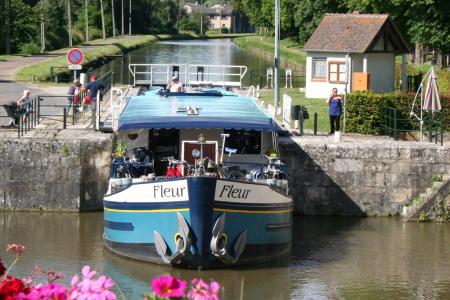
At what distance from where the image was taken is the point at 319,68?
45062mm

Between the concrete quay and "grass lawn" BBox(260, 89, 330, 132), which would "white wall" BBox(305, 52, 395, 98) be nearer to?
"grass lawn" BBox(260, 89, 330, 132)

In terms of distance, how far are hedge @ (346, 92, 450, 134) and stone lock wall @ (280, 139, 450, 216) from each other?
3.65 m

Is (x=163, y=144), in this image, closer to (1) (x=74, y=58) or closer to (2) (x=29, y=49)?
(1) (x=74, y=58)

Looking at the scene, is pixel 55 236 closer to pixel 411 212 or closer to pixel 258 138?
pixel 258 138

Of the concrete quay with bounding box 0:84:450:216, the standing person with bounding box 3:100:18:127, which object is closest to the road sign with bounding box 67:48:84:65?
the standing person with bounding box 3:100:18:127

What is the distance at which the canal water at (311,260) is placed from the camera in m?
18.9

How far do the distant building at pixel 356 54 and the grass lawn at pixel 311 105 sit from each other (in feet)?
3.95

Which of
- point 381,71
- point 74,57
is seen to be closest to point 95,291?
point 74,57

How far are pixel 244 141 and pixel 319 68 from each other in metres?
22.3

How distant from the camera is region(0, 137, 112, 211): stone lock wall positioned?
25422mm

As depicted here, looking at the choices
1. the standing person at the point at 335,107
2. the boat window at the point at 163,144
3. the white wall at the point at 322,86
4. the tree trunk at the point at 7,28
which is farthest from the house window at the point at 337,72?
the tree trunk at the point at 7,28

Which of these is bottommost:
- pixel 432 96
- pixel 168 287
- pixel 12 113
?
pixel 168 287

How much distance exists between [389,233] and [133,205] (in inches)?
276

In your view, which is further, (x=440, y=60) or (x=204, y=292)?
(x=440, y=60)
